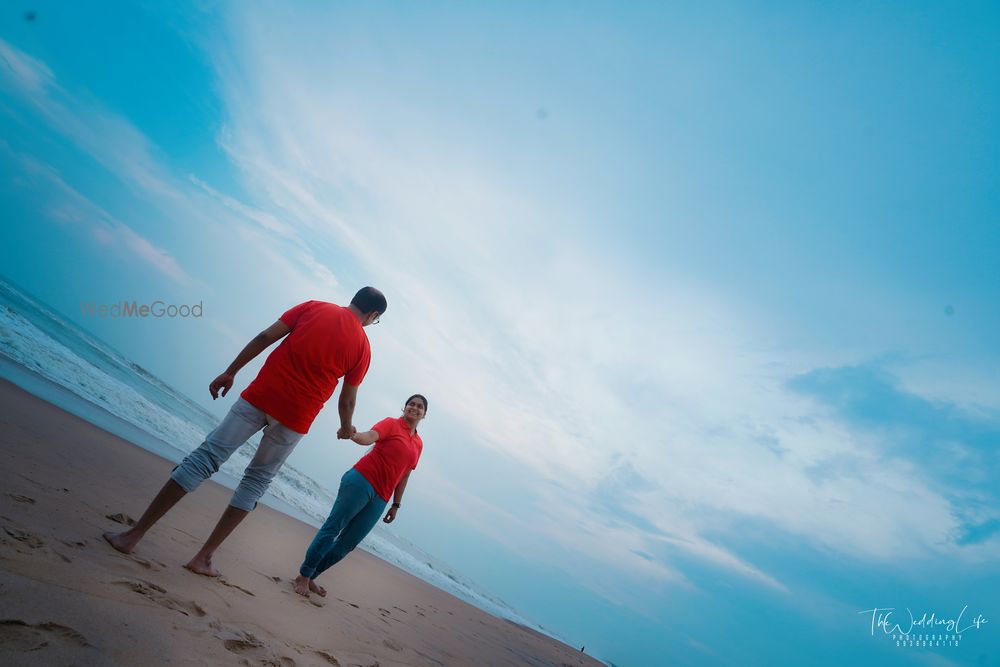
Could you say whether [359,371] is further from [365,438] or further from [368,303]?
[365,438]

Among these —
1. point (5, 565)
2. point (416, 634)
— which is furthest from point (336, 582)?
point (5, 565)

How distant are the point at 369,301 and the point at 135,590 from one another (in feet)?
6.93

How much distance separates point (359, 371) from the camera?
3.49 metres

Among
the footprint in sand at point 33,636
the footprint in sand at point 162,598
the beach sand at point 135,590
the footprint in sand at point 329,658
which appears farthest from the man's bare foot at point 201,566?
the footprint in sand at point 33,636

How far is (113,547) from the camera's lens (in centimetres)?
297

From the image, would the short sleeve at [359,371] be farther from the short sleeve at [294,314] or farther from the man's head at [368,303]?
the short sleeve at [294,314]

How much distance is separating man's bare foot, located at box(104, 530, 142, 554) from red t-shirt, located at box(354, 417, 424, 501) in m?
1.69

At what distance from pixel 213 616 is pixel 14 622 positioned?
3.50ft

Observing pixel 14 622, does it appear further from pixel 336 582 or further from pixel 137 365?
pixel 137 365

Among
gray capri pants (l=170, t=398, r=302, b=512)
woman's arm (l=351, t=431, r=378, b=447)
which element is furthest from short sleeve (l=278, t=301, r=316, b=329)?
woman's arm (l=351, t=431, r=378, b=447)

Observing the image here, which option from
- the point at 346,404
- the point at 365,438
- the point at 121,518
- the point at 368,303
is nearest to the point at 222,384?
the point at 346,404

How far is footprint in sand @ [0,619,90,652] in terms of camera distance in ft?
5.34

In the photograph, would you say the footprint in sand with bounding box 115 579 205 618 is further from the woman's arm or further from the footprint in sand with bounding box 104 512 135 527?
the woman's arm

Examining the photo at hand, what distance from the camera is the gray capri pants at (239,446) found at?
9.92 feet
